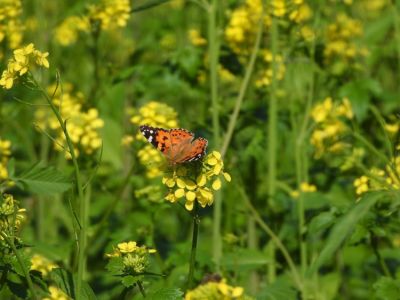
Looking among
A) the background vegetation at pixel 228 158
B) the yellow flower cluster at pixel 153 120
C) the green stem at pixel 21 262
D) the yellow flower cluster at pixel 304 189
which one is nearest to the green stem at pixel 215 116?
the background vegetation at pixel 228 158

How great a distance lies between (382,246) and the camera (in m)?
4.30

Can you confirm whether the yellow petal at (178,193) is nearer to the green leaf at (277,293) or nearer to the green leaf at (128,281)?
the green leaf at (128,281)

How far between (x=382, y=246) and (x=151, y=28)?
1.65 meters

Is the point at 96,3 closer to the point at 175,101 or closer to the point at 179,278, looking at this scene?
the point at 179,278

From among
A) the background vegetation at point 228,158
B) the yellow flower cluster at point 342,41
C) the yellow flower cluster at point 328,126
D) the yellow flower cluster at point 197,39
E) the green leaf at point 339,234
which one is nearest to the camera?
the green leaf at point 339,234

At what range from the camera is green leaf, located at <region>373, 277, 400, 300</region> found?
2.37m

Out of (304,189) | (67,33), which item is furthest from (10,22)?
(304,189)

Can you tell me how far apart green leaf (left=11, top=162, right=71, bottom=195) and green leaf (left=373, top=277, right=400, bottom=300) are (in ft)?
3.20

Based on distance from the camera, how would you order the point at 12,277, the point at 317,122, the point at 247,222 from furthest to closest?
the point at 247,222 → the point at 317,122 → the point at 12,277

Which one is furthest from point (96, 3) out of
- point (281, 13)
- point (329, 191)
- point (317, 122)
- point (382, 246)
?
point (382, 246)

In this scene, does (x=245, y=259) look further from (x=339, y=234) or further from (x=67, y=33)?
(x=67, y=33)

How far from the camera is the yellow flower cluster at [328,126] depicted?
3.10 meters

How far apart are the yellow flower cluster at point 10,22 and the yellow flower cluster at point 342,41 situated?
4.31ft

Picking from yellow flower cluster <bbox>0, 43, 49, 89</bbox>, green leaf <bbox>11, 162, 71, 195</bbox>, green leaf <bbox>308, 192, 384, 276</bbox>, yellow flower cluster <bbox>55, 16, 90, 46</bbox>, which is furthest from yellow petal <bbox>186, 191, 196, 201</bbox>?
yellow flower cluster <bbox>55, 16, 90, 46</bbox>
